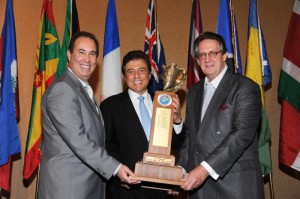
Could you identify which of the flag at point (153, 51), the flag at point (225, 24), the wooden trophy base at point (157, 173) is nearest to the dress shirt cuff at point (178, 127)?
the wooden trophy base at point (157, 173)

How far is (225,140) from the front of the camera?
92.4 inches

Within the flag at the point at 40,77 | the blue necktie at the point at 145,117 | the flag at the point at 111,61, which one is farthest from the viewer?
the flag at the point at 111,61

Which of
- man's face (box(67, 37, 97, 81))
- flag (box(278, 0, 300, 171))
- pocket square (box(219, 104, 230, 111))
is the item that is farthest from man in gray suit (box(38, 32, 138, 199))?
flag (box(278, 0, 300, 171))

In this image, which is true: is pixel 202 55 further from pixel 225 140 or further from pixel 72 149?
pixel 72 149

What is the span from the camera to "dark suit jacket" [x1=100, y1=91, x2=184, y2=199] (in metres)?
2.56

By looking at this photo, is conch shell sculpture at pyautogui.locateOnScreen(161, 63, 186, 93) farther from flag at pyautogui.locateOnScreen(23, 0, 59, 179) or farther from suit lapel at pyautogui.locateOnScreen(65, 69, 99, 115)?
flag at pyautogui.locateOnScreen(23, 0, 59, 179)

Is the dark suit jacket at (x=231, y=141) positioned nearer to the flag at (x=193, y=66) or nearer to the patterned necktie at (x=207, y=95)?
the patterned necktie at (x=207, y=95)

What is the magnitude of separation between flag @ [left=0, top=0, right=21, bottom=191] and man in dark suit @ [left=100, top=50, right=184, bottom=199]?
1.17m

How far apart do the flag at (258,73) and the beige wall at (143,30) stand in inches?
28.9

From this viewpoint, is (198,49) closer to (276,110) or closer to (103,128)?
(103,128)

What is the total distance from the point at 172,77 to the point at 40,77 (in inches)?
61.5

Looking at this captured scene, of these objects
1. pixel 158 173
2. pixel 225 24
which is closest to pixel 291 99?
pixel 225 24

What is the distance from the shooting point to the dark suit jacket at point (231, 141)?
2.33 m

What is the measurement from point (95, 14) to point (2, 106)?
4.96 ft
